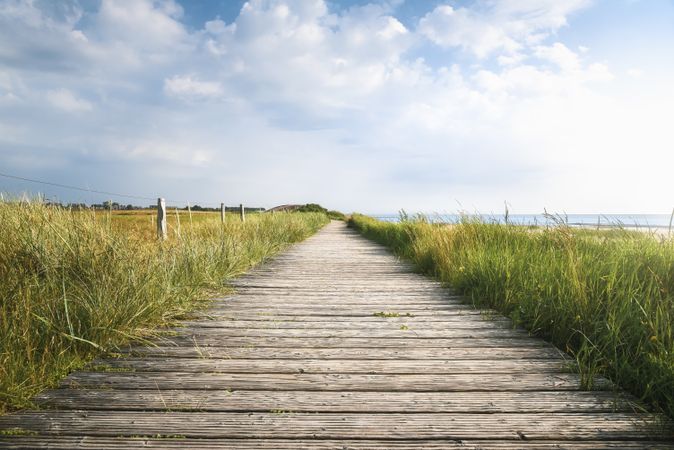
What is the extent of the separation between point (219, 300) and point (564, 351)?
310 centimetres

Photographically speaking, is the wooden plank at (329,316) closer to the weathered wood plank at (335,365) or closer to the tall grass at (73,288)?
the tall grass at (73,288)

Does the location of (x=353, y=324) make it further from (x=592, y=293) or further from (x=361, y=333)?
(x=592, y=293)

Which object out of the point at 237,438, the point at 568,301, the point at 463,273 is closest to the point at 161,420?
the point at 237,438

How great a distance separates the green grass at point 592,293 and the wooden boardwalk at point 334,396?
0.17 m

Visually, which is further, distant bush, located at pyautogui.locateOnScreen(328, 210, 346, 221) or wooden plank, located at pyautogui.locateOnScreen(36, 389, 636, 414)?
distant bush, located at pyautogui.locateOnScreen(328, 210, 346, 221)

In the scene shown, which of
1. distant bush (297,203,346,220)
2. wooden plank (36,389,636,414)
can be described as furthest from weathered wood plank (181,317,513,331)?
distant bush (297,203,346,220)

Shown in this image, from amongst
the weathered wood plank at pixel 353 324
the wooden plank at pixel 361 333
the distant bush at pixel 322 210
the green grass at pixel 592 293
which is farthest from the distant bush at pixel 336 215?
the wooden plank at pixel 361 333

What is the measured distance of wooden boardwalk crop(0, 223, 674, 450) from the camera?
1.57 metres

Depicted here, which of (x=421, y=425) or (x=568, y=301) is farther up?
(x=568, y=301)

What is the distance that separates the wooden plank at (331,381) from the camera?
2.00 m

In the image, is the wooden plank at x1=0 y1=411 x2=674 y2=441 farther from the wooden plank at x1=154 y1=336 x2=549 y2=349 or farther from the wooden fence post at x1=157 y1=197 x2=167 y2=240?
the wooden fence post at x1=157 y1=197 x2=167 y2=240

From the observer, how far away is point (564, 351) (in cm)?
256

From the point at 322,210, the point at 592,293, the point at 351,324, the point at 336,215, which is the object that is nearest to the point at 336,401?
the point at 351,324

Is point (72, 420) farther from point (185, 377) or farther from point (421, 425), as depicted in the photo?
point (421, 425)
